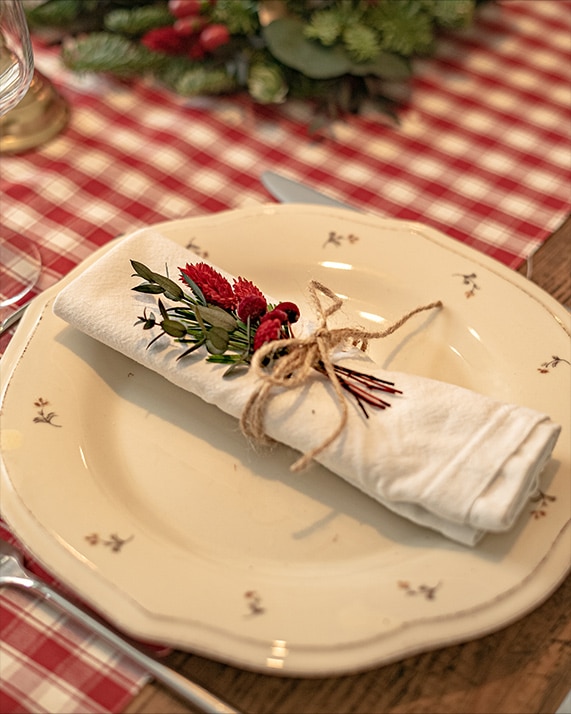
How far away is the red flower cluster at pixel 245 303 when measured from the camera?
690mm

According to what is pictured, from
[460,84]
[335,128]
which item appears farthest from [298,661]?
[460,84]

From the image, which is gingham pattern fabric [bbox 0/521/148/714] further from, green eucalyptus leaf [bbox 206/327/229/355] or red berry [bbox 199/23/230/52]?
red berry [bbox 199/23/230/52]

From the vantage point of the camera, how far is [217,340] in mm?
697

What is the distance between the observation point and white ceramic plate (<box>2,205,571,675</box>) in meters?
0.58

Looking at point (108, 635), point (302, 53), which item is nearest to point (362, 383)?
point (108, 635)

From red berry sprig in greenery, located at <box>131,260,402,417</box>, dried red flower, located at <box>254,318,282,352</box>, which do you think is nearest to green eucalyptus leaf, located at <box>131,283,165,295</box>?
red berry sprig in greenery, located at <box>131,260,402,417</box>

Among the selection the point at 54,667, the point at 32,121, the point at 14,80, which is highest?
the point at 14,80

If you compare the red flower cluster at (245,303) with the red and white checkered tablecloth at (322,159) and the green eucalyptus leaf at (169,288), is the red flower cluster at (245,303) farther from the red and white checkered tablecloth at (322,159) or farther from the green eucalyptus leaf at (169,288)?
the red and white checkered tablecloth at (322,159)

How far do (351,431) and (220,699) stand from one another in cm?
22

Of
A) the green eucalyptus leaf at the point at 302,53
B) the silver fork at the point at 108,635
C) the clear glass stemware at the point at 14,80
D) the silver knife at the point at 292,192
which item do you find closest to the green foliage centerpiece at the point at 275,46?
the green eucalyptus leaf at the point at 302,53

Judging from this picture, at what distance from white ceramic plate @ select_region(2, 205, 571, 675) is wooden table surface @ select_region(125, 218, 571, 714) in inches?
1.7

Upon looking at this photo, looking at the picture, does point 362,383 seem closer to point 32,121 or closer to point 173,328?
point 173,328

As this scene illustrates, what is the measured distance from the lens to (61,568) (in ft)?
2.00

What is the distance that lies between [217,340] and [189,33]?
1.95 ft
